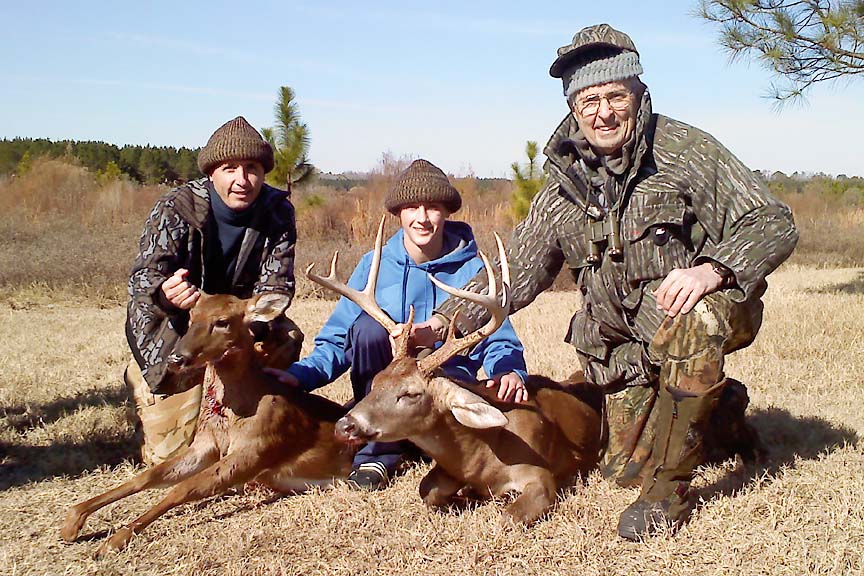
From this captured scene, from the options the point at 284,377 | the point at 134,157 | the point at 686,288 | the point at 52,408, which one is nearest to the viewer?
the point at 686,288

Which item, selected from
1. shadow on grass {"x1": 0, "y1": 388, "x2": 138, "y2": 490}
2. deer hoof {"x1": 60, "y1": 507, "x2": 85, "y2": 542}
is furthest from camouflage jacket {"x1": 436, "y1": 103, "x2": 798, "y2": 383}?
shadow on grass {"x1": 0, "y1": 388, "x2": 138, "y2": 490}

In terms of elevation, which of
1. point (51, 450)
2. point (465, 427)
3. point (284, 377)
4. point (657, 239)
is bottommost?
point (51, 450)

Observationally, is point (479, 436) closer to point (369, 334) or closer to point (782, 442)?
point (369, 334)

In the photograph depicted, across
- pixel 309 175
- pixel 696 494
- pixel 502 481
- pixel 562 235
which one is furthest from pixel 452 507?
pixel 309 175

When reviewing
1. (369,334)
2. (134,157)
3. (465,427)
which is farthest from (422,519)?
(134,157)

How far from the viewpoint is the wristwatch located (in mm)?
3826

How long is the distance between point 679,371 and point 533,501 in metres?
0.91

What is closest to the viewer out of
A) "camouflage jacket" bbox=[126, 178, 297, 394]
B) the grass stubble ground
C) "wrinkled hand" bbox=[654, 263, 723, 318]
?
the grass stubble ground

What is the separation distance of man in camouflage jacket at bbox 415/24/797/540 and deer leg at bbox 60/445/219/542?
1.28 m

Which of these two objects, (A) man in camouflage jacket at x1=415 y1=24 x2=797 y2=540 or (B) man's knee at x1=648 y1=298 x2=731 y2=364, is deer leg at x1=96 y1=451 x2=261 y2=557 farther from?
(B) man's knee at x1=648 y1=298 x2=731 y2=364

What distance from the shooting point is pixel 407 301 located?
521 centimetres

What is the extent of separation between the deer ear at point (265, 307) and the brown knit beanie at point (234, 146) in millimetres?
844

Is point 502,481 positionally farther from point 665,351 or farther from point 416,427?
point 665,351

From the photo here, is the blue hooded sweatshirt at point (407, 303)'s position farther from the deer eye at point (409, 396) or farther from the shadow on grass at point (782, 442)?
the shadow on grass at point (782, 442)
